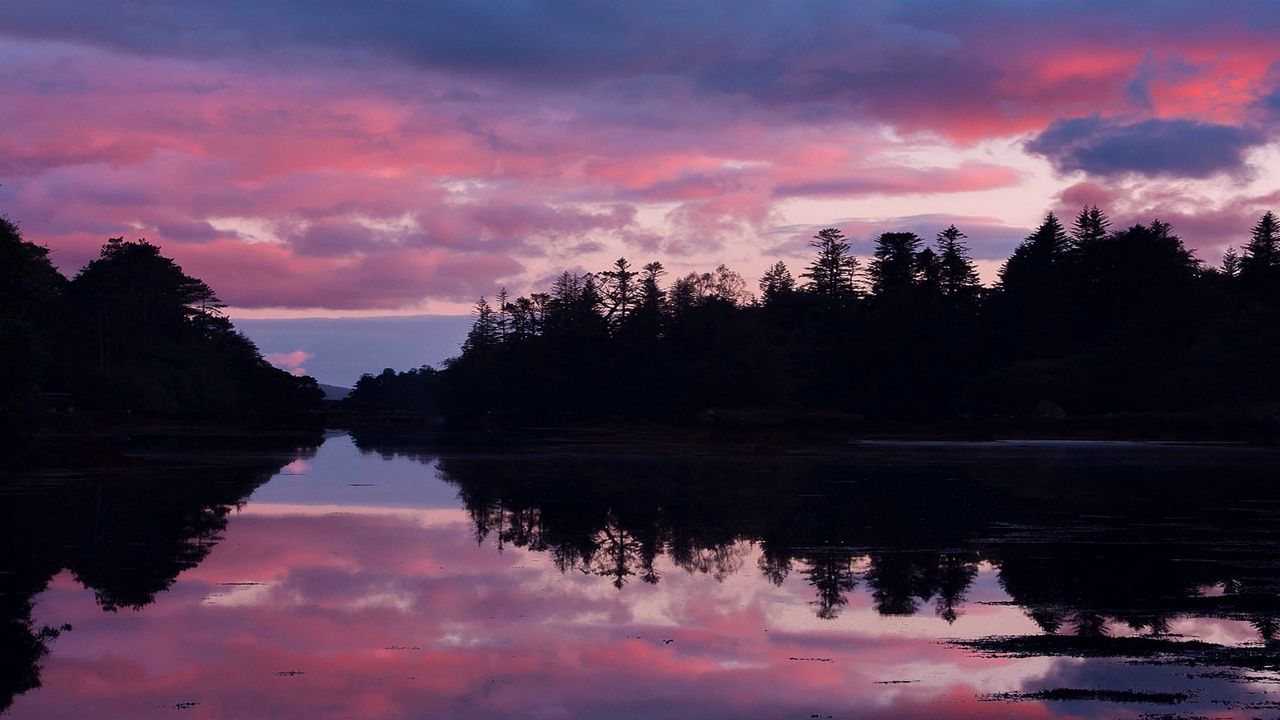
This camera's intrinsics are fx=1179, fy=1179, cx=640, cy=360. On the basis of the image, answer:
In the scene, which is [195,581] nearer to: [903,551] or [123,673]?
[123,673]

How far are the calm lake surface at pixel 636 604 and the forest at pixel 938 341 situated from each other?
7043 cm

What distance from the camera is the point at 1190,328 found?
106000mm

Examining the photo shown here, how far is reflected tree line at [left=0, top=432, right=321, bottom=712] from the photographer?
14623 mm

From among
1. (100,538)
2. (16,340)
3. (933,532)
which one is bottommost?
(933,532)

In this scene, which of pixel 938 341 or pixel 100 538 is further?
pixel 938 341

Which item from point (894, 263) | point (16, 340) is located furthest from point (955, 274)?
point (16, 340)

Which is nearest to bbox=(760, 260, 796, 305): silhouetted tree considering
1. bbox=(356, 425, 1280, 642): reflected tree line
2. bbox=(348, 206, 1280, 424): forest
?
bbox=(348, 206, 1280, 424): forest

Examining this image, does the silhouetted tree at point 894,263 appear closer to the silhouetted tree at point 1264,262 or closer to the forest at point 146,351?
the silhouetted tree at point 1264,262

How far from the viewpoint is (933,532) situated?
26.0m

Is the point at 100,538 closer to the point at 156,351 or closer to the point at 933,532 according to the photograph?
the point at 933,532

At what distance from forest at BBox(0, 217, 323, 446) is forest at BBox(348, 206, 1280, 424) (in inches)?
1408

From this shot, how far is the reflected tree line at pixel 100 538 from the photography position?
14.6 metres

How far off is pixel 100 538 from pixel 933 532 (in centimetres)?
1742

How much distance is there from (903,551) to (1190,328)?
94.6m
